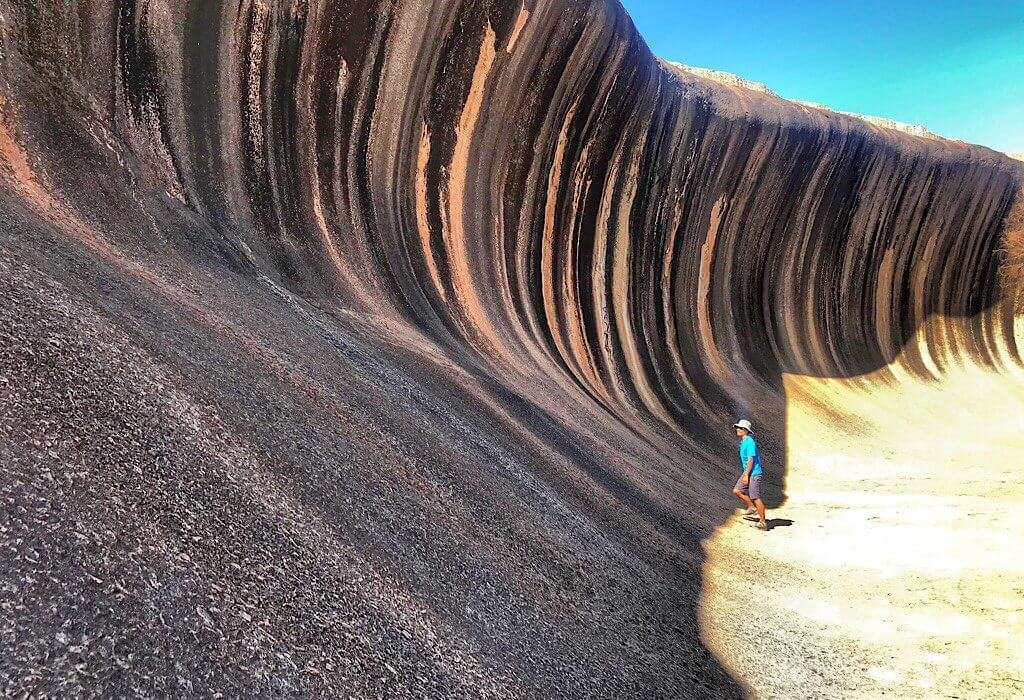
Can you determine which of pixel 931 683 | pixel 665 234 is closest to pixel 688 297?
pixel 665 234

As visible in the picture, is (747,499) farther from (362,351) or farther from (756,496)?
(362,351)

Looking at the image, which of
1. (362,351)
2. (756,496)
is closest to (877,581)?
(756,496)

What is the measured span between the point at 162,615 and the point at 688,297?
12033mm

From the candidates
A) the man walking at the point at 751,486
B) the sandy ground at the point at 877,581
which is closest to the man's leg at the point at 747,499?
the man walking at the point at 751,486

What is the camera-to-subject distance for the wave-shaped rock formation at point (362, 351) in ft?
7.82

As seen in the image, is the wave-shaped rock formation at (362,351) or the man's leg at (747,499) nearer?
the wave-shaped rock formation at (362,351)

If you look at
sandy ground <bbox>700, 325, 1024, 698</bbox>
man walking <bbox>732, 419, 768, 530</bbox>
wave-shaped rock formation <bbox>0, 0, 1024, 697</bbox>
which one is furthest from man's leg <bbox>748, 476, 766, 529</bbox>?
wave-shaped rock formation <bbox>0, 0, 1024, 697</bbox>

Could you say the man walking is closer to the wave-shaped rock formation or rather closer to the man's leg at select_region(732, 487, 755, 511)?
the man's leg at select_region(732, 487, 755, 511)

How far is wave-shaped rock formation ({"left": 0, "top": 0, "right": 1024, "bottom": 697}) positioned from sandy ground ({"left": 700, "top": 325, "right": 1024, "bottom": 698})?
0.40 metres

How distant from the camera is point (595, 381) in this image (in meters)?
9.00

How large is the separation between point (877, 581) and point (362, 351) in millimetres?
4451

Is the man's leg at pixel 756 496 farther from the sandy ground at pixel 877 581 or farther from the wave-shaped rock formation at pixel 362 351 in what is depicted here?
the wave-shaped rock formation at pixel 362 351

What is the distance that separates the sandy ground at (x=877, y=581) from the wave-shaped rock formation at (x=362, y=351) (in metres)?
0.40

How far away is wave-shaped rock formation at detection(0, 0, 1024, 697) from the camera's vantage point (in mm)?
2385
